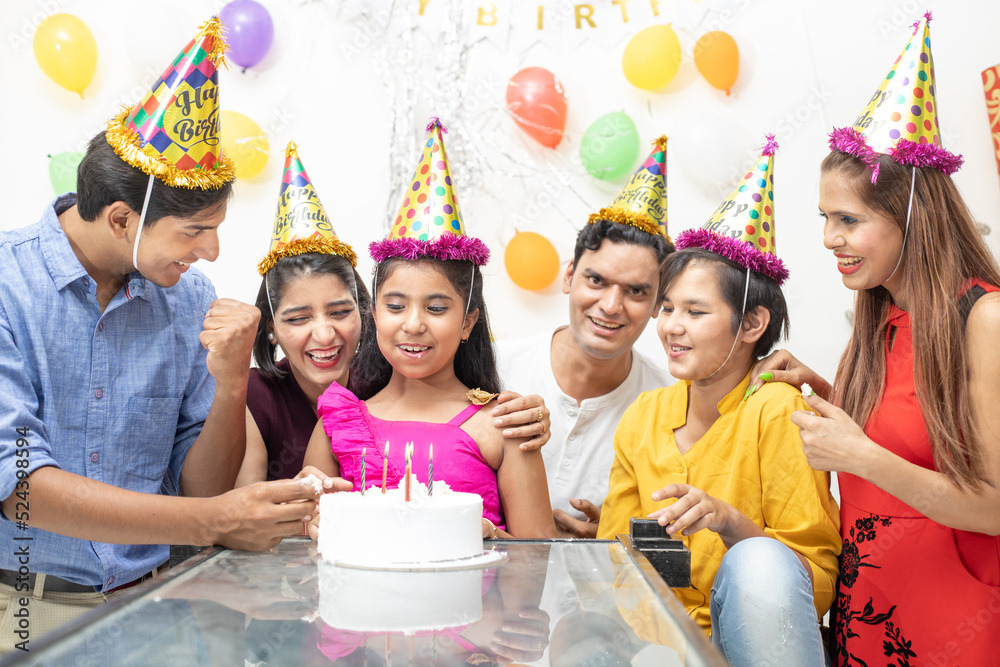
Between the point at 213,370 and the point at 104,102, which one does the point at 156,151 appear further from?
the point at 104,102

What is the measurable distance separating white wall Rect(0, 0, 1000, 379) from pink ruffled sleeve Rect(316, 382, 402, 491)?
4.74 feet

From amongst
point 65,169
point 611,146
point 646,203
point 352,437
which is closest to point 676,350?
point 646,203

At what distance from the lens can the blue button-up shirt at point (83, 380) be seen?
160 cm

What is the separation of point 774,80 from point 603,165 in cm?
70

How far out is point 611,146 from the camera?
9.75 feet

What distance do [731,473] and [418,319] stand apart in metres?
0.71

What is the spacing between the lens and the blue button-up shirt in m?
1.60

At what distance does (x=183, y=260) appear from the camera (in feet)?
5.65

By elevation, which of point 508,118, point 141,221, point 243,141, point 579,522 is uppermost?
point 508,118

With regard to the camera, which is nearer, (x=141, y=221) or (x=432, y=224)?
(x=141, y=221)

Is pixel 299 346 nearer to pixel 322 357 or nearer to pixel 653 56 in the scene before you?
pixel 322 357

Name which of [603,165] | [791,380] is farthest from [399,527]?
[603,165]

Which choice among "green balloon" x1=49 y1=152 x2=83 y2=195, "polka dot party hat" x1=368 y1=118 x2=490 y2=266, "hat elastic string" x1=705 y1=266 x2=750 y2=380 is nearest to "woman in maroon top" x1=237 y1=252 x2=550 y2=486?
"polka dot party hat" x1=368 y1=118 x2=490 y2=266

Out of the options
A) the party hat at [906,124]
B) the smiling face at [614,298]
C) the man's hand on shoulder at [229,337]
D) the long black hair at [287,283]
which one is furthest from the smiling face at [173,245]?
the party hat at [906,124]
